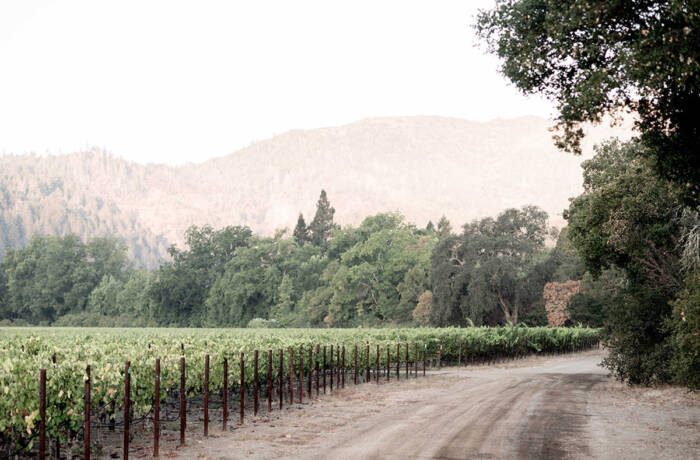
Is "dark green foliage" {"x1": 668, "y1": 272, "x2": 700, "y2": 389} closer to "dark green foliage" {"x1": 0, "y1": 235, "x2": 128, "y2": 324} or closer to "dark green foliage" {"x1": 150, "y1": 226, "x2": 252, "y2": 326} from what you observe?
"dark green foliage" {"x1": 150, "y1": 226, "x2": 252, "y2": 326}

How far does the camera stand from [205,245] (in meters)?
131

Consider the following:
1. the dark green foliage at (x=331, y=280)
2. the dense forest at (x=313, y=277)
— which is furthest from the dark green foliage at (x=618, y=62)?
the dark green foliage at (x=331, y=280)

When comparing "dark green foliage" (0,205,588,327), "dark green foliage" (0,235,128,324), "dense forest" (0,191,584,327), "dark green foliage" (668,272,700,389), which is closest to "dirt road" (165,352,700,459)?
"dark green foliage" (668,272,700,389)

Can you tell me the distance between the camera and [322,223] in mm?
142375

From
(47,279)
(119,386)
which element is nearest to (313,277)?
(47,279)

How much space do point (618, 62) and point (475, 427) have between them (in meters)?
8.14

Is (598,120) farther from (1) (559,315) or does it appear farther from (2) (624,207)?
(1) (559,315)

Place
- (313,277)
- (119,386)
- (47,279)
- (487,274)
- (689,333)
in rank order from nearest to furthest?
(119,386) < (689,333) < (487,274) < (313,277) < (47,279)

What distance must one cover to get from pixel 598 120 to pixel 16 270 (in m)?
143

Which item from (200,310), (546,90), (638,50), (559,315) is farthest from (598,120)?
(200,310)

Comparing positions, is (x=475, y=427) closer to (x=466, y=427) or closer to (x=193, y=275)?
(x=466, y=427)

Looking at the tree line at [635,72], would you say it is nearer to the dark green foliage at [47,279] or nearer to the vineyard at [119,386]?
the vineyard at [119,386]

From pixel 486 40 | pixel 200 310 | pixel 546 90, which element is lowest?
pixel 200 310

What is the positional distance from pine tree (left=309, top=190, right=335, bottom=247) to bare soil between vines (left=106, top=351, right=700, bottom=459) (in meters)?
115
